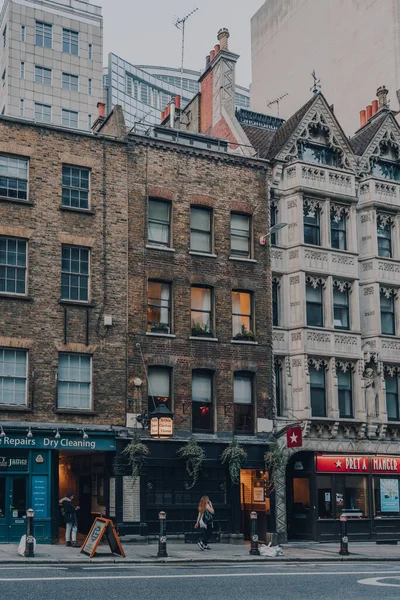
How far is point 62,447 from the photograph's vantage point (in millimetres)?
30297

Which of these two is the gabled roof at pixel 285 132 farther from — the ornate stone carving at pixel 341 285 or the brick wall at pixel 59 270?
the brick wall at pixel 59 270

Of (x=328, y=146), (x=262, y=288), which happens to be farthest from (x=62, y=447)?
(x=328, y=146)

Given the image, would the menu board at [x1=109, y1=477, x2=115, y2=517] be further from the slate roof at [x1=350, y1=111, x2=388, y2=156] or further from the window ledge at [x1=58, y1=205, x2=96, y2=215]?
the slate roof at [x1=350, y1=111, x2=388, y2=156]

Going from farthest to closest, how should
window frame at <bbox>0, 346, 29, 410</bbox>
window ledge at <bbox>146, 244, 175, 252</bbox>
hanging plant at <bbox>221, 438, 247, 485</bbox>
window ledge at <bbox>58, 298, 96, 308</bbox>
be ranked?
window ledge at <bbox>146, 244, 175, 252</bbox>
hanging plant at <bbox>221, 438, 247, 485</bbox>
window ledge at <bbox>58, 298, 96, 308</bbox>
window frame at <bbox>0, 346, 29, 410</bbox>

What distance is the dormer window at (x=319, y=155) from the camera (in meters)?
38.4

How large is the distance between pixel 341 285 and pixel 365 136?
7.83m

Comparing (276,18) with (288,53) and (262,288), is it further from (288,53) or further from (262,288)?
(262,288)

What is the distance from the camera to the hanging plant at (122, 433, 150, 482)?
31.0 meters

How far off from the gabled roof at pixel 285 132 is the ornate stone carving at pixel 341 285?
5.74m

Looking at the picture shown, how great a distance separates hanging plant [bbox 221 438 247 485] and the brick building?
4.05 meters

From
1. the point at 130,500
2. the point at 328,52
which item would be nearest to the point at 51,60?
the point at 328,52

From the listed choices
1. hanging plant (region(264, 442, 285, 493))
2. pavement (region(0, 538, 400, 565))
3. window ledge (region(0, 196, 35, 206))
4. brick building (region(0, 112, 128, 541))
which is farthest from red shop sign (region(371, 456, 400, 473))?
window ledge (region(0, 196, 35, 206))

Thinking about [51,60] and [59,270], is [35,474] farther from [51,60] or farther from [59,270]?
[51,60]

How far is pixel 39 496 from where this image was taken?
98.5 ft
